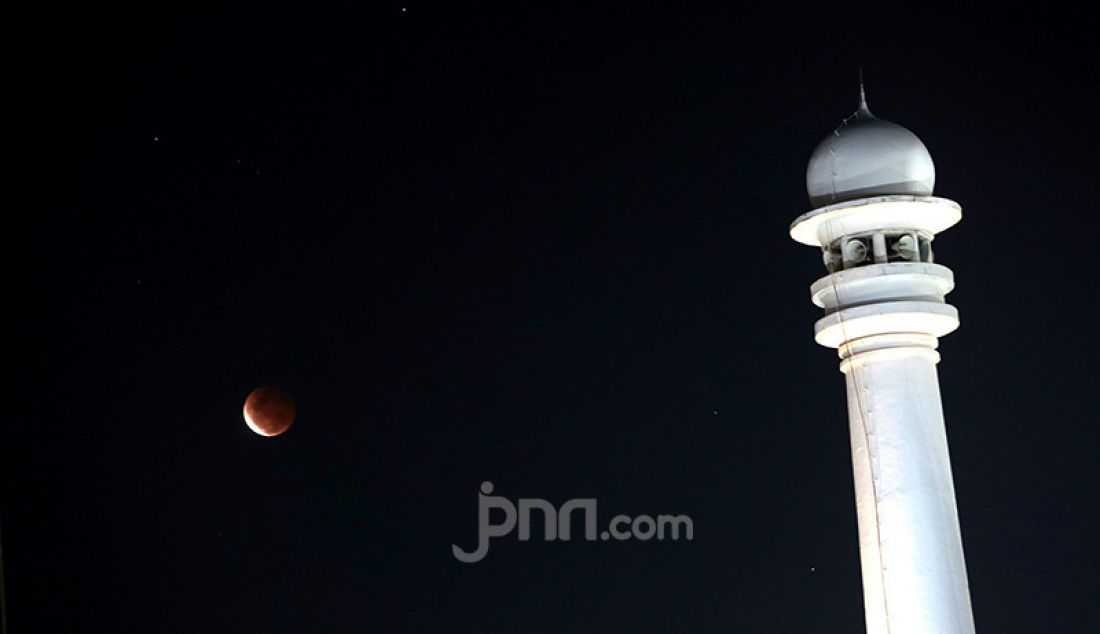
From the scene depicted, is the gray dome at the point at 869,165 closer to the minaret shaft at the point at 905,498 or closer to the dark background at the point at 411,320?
the minaret shaft at the point at 905,498

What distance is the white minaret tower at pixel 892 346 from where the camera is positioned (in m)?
3.54

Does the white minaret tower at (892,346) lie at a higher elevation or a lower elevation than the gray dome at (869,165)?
lower

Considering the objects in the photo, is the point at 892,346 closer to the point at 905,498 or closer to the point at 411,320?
the point at 905,498

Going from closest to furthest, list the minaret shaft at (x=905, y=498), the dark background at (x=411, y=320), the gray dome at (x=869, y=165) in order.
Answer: the minaret shaft at (x=905, y=498) → the gray dome at (x=869, y=165) → the dark background at (x=411, y=320)

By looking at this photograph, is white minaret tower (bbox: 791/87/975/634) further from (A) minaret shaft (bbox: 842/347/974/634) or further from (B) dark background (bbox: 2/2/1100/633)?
(B) dark background (bbox: 2/2/1100/633)

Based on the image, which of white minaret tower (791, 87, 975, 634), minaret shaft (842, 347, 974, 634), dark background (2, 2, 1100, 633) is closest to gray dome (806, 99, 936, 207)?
white minaret tower (791, 87, 975, 634)

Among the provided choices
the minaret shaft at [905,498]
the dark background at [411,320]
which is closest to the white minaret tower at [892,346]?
the minaret shaft at [905,498]

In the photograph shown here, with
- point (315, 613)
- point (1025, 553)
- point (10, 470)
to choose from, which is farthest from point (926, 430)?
point (10, 470)

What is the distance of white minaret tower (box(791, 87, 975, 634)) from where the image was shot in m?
3.54

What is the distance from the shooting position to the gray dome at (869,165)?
3.65 meters

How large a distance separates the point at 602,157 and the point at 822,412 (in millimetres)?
2395

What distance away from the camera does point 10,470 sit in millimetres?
10805

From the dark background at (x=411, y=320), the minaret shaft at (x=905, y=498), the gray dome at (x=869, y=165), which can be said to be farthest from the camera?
the dark background at (x=411, y=320)

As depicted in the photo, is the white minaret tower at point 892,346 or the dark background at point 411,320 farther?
the dark background at point 411,320
